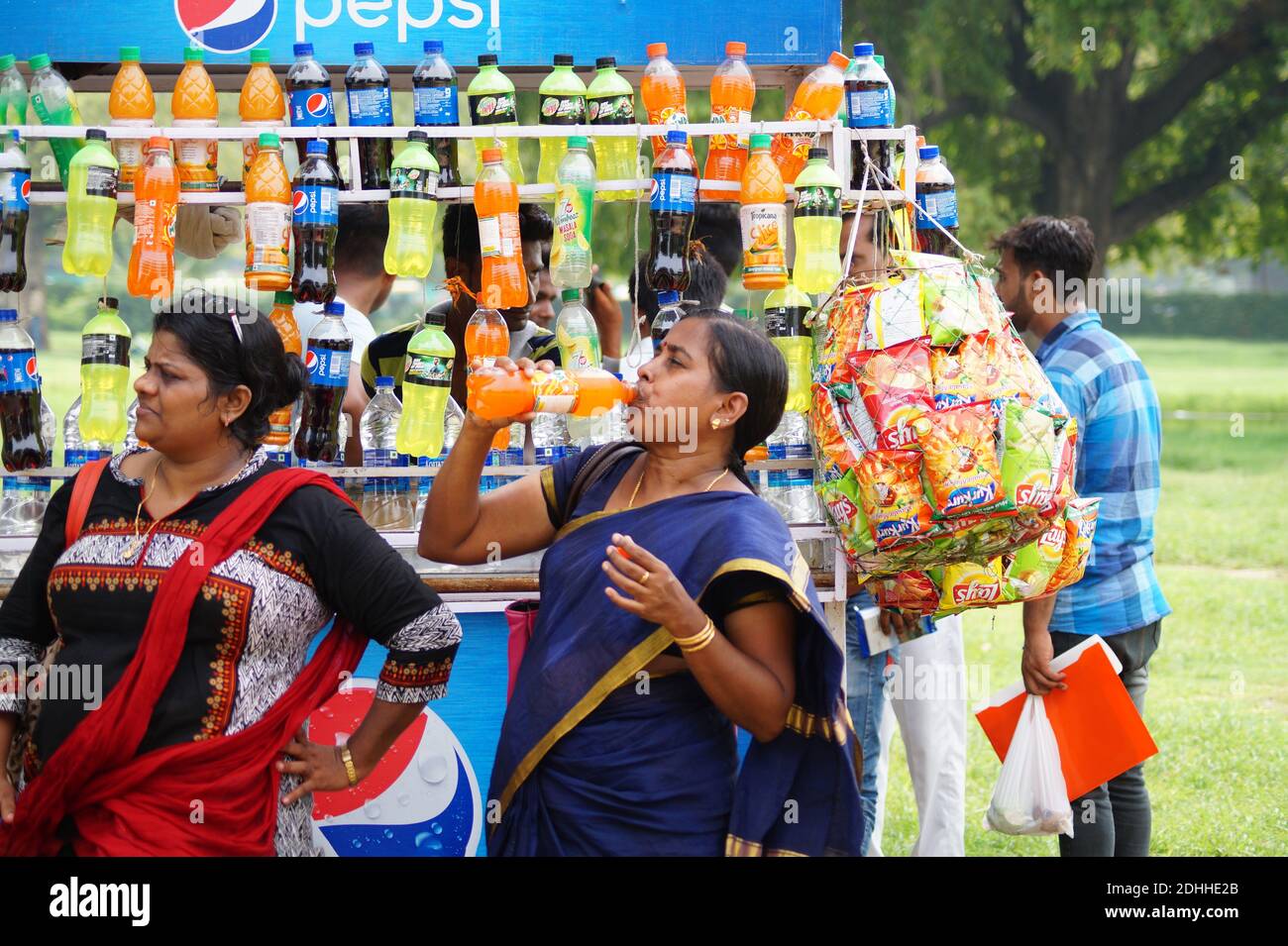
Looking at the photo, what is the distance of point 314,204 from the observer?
404 centimetres

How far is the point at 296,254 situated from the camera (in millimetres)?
4121

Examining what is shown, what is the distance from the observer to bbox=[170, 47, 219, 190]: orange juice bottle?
14.0 ft

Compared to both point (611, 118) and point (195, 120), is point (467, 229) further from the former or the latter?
point (195, 120)

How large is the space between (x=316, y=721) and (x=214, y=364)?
5.28ft

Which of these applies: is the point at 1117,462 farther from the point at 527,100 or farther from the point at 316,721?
the point at 527,100

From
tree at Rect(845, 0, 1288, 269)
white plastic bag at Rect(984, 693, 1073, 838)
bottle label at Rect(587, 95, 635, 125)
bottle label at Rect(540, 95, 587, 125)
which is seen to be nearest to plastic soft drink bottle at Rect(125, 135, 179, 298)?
bottle label at Rect(540, 95, 587, 125)

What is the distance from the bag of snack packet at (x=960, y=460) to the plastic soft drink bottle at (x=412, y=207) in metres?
1.52

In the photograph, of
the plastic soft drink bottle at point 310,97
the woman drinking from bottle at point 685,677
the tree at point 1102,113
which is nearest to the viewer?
the woman drinking from bottle at point 685,677

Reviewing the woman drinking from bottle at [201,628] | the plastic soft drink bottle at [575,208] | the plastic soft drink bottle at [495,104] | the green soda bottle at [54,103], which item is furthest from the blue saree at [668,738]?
the green soda bottle at [54,103]

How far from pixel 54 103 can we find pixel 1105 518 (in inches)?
136

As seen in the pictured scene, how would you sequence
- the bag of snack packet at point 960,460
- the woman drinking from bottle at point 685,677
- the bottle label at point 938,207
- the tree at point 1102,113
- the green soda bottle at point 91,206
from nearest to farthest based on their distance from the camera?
the woman drinking from bottle at point 685,677, the bag of snack packet at point 960,460, the green soda bottle at point 91,206, the bottle label at point 938,207, the tree at point 1102,113

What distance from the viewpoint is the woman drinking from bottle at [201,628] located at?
2859mm

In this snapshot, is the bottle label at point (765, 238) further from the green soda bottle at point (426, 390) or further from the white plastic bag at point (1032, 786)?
the white plastic bag at point (1032, 786)

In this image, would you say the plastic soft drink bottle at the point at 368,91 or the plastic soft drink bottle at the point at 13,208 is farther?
the plastic soft drink bottle at the point at 368,91
